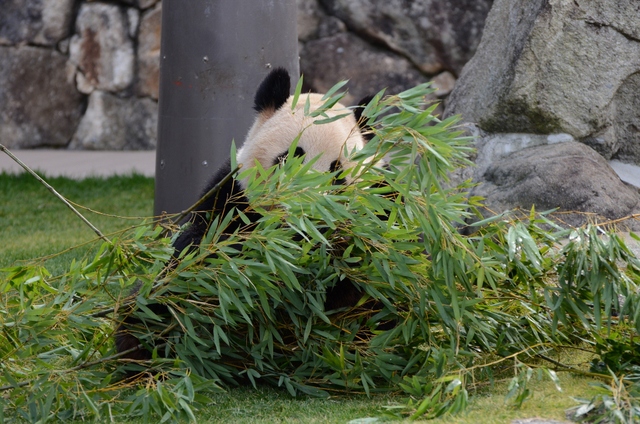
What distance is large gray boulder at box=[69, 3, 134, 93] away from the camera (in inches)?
302

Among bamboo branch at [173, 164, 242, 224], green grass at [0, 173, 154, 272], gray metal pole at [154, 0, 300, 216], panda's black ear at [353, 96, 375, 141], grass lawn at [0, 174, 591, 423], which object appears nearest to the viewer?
grass lawn at [0, 174, 591, 423]

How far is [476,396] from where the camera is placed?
1994mm

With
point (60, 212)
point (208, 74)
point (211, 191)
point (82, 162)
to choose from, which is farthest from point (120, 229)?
point (82, 162)

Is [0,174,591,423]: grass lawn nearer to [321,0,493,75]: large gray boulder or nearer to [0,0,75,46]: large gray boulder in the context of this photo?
[0,0,75,46]: large gray boulder

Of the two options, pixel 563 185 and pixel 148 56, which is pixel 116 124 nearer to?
pixel 148 56

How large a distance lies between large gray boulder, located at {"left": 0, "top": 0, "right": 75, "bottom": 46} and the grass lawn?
2.00 meters

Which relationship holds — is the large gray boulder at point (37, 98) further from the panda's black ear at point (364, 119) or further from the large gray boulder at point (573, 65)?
the panda's black ear at point (364, 119)

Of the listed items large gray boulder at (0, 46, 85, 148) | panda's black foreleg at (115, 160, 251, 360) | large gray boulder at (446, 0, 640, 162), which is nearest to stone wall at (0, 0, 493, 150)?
large gray boulder at (0, 46, 85, 148)

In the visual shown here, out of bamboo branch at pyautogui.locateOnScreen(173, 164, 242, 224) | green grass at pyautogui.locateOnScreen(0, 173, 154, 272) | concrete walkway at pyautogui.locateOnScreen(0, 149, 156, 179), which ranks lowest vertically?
concrete walkway at pyautogui.locateOnScreen(0, 149, 156, 179)

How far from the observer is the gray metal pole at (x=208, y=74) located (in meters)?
3.68

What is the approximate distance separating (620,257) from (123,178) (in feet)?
16.2

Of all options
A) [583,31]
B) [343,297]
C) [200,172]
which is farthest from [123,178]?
[343,297]

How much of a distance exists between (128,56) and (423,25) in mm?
2880

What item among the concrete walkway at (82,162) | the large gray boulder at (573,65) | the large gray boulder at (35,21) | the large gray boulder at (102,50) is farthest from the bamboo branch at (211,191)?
the large gray boulder at (35,21)
